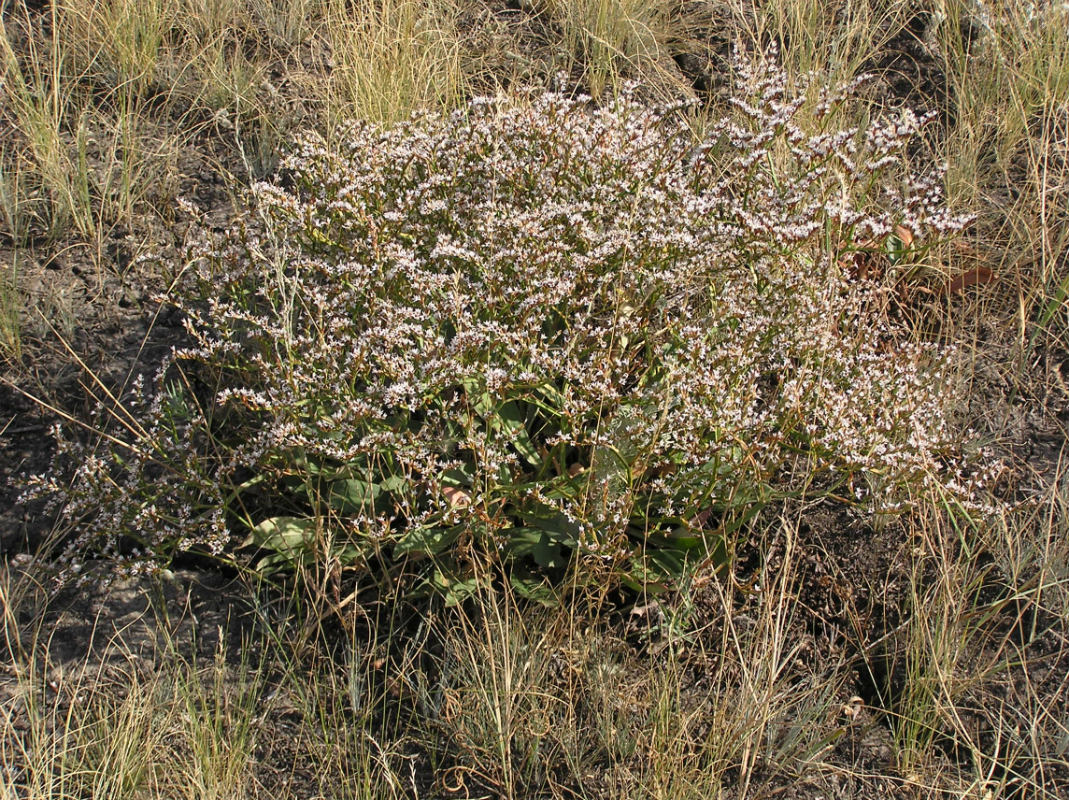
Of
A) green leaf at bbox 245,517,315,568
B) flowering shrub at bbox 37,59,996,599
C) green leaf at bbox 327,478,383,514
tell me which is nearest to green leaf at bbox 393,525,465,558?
flowering shrub at bbox 37,59,996,599

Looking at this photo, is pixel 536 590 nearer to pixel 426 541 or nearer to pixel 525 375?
pixel 426 541

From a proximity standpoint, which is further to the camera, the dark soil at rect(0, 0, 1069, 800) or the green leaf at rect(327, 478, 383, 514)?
the green leaf at rect(327, 478, 383, 514)

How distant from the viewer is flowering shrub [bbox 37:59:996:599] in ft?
8.34

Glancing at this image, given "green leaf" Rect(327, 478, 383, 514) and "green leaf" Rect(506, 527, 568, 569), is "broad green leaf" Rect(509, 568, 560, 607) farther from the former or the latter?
"green leaf" Rect(327, 478, 383, 514)

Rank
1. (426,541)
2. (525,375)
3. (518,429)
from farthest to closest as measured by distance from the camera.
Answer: (518,429) → (426,541) → (525,375)

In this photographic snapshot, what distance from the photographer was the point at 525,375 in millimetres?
2467

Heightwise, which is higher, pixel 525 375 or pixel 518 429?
pixel 525 375

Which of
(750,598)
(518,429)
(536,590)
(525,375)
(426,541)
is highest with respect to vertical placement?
(525,375)

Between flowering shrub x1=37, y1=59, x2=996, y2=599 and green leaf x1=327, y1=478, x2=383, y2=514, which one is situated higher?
flowering shrub x1=37, y1=59, x2=996, y2=599

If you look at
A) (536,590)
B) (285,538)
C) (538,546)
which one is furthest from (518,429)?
(285,538)

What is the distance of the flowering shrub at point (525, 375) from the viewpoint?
8.34 ft

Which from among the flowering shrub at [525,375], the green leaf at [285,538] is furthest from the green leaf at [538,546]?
the green leaf at [285,538]

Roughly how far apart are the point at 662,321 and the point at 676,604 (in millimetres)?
857

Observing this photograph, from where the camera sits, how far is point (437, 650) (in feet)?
8.93
